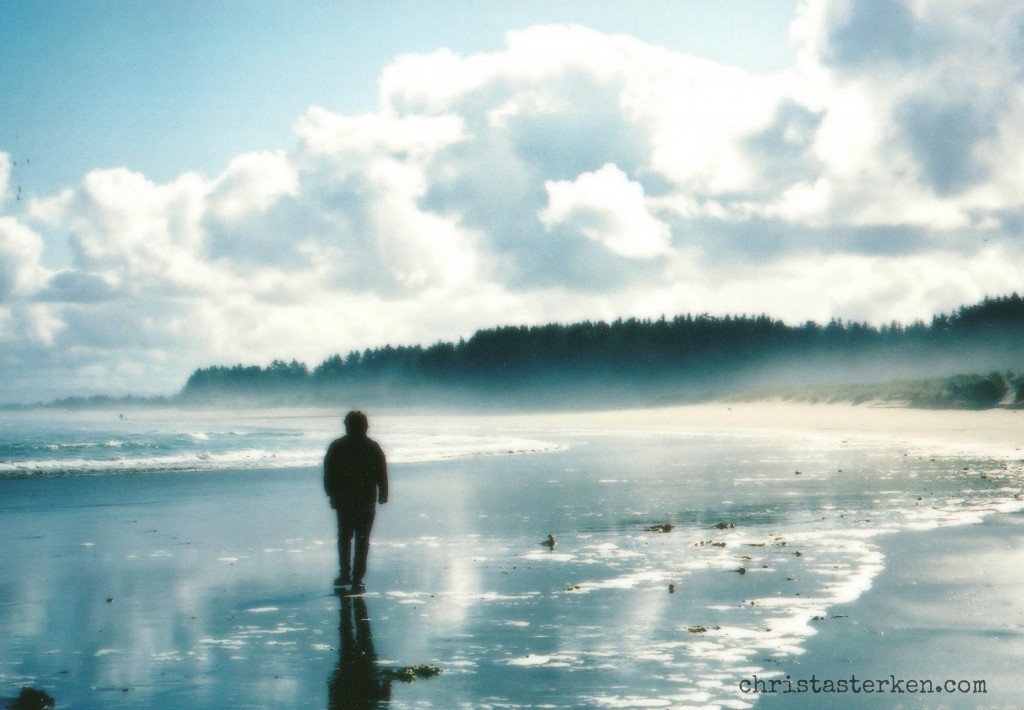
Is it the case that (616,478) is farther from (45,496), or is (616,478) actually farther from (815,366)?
(815,366)

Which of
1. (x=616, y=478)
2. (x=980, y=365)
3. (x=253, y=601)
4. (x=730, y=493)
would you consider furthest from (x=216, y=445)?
(x=980, y=365)

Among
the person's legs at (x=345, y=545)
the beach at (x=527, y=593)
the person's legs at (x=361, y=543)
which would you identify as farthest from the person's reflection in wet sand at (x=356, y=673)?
the person's legs at (x=345, y=545)

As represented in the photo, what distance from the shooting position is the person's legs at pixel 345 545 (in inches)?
450

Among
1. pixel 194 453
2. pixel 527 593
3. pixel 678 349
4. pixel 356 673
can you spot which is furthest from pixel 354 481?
pixel 678 349

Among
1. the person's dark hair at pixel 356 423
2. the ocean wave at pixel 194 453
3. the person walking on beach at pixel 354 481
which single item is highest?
the person's dark hair at pixel 356 423

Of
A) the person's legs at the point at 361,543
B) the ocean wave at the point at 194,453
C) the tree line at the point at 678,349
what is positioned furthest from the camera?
the tree line at the point at 678,349

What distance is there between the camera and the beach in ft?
23.6

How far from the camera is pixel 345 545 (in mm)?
11508

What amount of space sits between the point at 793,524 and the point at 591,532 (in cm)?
300

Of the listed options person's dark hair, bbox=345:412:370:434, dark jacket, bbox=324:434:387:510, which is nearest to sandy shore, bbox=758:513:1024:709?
dark jacket, bbox=324:434:387:510

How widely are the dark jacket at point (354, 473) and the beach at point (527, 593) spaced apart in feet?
3.17

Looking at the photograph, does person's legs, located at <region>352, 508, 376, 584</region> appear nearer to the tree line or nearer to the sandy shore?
the sandy shore

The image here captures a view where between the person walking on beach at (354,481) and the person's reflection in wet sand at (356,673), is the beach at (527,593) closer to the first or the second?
the person's reflection in wet sand at (356,673)

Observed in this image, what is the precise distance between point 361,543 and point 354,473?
0.85m
